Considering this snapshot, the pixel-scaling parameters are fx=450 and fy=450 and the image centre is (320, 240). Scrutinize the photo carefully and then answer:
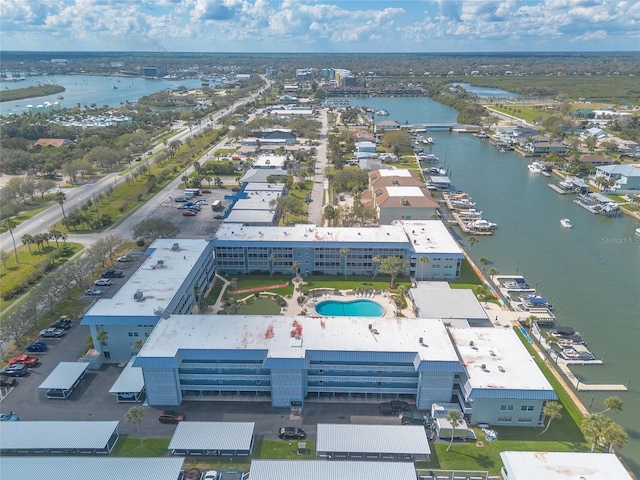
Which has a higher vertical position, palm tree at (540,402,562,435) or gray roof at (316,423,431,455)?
palm tree at (540,402,562,435)

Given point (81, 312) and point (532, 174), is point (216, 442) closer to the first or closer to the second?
point (81, 312)

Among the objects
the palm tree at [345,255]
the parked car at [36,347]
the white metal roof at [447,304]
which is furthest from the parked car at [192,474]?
the palm tree at [345,255]

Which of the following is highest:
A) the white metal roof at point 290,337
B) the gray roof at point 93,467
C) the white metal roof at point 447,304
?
the white metal roof at point 290,337

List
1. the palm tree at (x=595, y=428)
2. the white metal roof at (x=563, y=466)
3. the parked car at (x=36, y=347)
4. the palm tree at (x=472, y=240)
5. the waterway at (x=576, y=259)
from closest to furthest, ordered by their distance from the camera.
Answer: the white metal roof at (x=563, y=466), the palm tree at (x=595, y=428), the waterway at (x=576, y=259), the parked car at (x=36, y=347), the palm tree at (x=472, y=240)

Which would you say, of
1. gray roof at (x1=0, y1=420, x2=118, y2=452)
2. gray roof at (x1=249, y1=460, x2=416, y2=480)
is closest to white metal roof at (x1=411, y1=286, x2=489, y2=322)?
gray roof at (x1=249, y1=460, x2=416, y2=480)

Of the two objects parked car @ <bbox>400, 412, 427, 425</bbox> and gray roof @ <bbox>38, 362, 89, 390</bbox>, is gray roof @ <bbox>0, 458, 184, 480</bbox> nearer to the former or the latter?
gray roof @ <bbox>38, 362, 89, 390</bbox>

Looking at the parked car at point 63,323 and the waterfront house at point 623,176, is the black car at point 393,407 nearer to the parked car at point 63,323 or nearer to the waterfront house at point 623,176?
the parked car at point 63,323

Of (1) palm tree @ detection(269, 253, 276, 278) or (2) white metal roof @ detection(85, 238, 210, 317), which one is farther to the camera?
(1) palm tree @ detection(269, 253, 276, 278)
